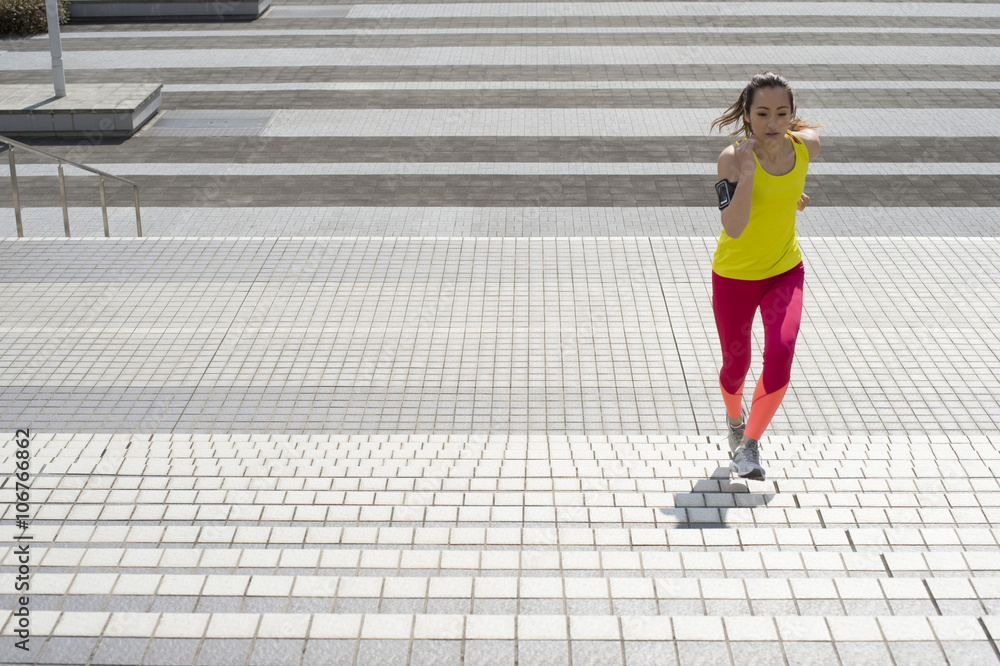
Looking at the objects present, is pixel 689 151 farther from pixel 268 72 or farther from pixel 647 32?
pixel 268 72

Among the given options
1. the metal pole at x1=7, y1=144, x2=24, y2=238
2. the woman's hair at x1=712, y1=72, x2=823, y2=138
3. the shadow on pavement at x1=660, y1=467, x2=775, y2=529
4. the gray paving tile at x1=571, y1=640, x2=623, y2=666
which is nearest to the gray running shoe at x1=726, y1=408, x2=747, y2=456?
the shadow on pavement at x1=660, y1=467, x2=775, y2=529

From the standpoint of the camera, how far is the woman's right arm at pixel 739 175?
3.80 meters

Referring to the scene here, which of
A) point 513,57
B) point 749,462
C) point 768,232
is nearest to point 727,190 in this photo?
point 768,232

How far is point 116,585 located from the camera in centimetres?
285

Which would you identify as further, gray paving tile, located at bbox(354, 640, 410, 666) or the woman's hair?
the woman's hair

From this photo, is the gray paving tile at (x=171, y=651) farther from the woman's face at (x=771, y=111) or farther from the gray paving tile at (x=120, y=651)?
the woman's face at (x=771, y=111)

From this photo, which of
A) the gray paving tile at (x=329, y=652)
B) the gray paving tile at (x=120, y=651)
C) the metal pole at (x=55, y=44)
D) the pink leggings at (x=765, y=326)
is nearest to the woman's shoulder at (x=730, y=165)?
the pink leggings at (x=765, y=326)

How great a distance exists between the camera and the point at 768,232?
4016 millimetres

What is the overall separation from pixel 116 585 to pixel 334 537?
0.87 m

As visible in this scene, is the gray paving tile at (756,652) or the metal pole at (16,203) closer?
the gray paving tile at (756,652)

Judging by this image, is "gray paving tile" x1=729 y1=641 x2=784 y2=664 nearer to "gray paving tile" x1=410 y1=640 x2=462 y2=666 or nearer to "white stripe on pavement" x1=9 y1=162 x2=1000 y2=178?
"gray paving tile" x1=410 y1=640 x2=462 y2=666
